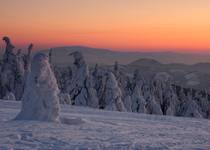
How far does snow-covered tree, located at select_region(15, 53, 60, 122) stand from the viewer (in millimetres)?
18344

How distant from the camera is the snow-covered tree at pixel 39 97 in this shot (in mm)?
18344

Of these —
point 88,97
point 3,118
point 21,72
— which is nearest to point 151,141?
point 3,118

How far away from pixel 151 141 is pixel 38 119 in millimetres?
5663

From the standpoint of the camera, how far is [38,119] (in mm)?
18406

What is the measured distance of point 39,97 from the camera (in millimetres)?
18297

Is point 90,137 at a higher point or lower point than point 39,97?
lower

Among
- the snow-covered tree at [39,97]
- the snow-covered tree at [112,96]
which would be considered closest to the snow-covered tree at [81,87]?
the snow-covered tree at [112,96]

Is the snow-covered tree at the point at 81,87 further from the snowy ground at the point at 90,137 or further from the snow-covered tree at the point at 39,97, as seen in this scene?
the snow-covered tree at the point at 39,97

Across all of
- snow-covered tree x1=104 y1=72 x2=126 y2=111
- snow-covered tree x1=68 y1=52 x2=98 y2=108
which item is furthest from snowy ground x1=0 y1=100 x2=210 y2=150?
snow-covered tree x1=68 y1=52 x2=98 y2=108

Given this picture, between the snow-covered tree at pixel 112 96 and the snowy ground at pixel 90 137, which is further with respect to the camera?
the snow-covered tree at pixel 112 96

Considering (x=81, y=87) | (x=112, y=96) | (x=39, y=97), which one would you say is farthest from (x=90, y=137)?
(x=81, y=87)

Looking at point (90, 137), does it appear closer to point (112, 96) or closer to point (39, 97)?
point (39, 97)

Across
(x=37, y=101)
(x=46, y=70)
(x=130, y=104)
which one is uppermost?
(x=46, y=70)

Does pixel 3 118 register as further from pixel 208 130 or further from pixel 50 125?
pixel 208 130
